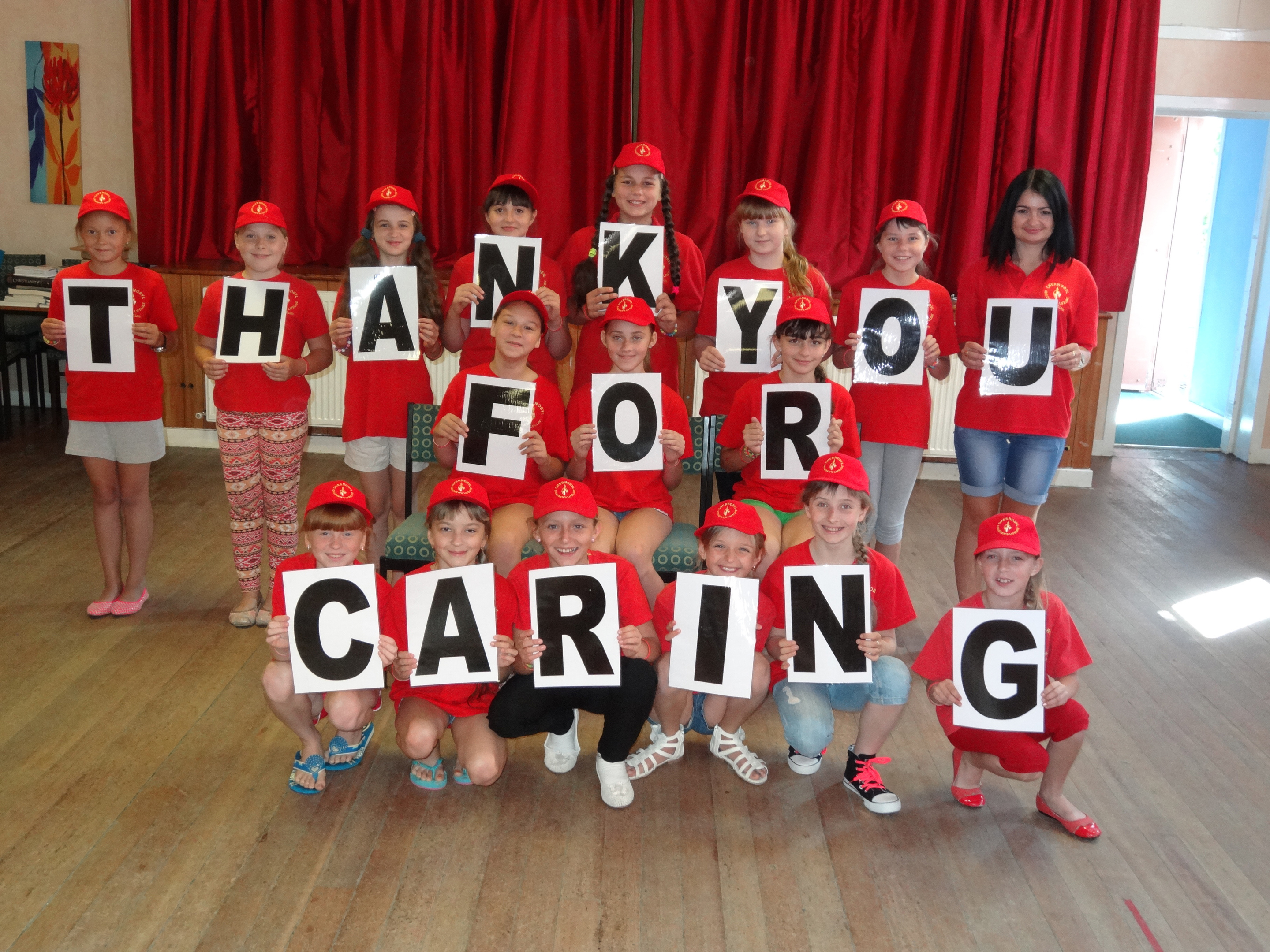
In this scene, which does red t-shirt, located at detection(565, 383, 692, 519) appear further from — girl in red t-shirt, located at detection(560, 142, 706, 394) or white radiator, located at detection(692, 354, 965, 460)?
white radiator, located at detection(692, 354, 965, 460)

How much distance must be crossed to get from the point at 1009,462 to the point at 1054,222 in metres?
0.70

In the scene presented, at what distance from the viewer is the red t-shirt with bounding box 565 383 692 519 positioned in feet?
9.45

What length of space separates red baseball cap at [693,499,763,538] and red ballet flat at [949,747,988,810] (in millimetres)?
700

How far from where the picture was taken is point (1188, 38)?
5.43m

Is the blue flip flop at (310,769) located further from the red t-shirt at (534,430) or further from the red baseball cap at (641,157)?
the red baseball cap at (641,157)

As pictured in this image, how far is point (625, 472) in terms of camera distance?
2906mm

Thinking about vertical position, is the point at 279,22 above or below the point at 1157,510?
above

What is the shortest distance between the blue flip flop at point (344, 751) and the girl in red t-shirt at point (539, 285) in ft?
3.88

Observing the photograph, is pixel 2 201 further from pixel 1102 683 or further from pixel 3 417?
pixel 1102 683

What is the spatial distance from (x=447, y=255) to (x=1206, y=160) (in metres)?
5.63

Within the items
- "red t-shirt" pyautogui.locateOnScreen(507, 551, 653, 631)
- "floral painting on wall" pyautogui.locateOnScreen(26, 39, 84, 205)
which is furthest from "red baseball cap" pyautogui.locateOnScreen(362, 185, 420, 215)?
"floral painting on wall" pyautogui.locateOnScreen(26, 39, 84, 205)

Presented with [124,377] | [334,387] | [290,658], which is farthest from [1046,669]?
[334,387]

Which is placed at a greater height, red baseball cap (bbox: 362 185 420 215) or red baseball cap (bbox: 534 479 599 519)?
red baseball cap (bbox: 362 185 420 215)

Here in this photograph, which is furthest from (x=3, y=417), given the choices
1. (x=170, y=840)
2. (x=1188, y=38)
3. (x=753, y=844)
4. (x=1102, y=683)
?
(x=1188, y=38)
